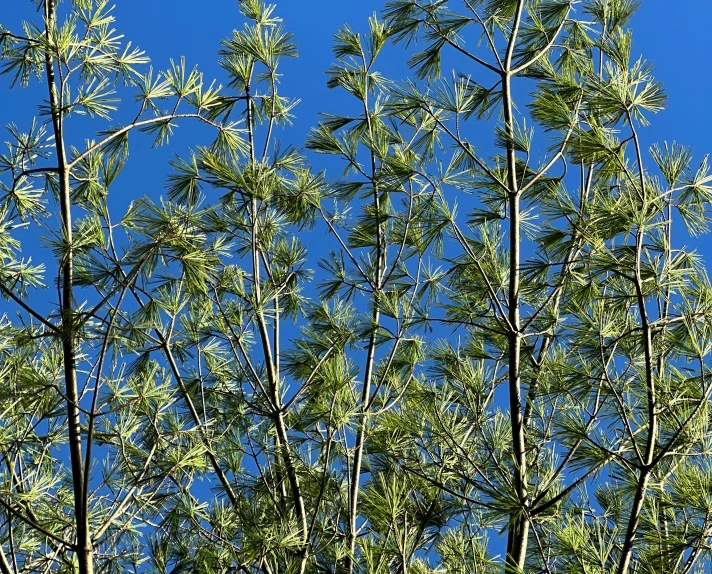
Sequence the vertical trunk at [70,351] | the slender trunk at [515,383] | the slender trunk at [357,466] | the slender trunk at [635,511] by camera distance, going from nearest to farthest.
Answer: the vertical trunk at [70,351] → the slender trunk at [635,511] → the slender trunk at [515,383] → the slender trunk at [357,466]

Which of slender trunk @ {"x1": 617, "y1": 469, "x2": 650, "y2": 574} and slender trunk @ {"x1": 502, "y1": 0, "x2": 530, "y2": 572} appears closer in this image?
slender trunk @ {"x1": 617, "y1": 469, "x2": 650, "y2": 574}

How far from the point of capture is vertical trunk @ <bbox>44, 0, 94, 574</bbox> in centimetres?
162

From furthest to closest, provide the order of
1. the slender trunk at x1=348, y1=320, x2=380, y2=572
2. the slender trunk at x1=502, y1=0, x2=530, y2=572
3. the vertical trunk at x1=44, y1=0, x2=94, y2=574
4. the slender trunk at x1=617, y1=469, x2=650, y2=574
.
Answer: the slender trunk at x1=348, y1=320, x2=380, y2=572 → the slender trunk at x1=502, y1=0, x2=530, y2=572 → the slender trunk at x1=617, y1=469, x2=650, y2=574 → the vertical trunk at x1=44, y1=0, x2=94, y2=574

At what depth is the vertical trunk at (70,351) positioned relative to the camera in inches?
63.6

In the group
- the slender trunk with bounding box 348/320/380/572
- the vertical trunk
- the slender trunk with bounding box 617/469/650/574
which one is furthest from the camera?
the slender trunk with bounding box 348/320/380/572

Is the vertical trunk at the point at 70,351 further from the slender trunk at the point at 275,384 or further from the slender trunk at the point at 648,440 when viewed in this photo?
the slender trunk at the point at 648,440

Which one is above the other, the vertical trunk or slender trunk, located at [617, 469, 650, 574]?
the vertical trunk

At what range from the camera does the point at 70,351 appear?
5.54ft

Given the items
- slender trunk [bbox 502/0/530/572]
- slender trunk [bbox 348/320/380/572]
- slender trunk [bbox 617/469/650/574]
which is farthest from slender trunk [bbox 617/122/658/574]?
slender trunk [bbox 348/320/380/572]

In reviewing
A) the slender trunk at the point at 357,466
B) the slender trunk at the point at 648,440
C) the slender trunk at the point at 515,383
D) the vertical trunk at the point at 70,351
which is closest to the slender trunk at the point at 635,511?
the slender trunk at the point at 648,440

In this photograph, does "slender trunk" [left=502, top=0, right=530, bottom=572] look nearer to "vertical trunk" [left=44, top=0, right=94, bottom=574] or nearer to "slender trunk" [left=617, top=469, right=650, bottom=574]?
"slender trunk" [left=617, top=469, right=650, bottom=574]

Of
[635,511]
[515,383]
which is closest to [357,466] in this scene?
[515,383]

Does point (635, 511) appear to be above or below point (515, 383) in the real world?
below

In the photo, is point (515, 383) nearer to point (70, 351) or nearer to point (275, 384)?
point (275, 384)
